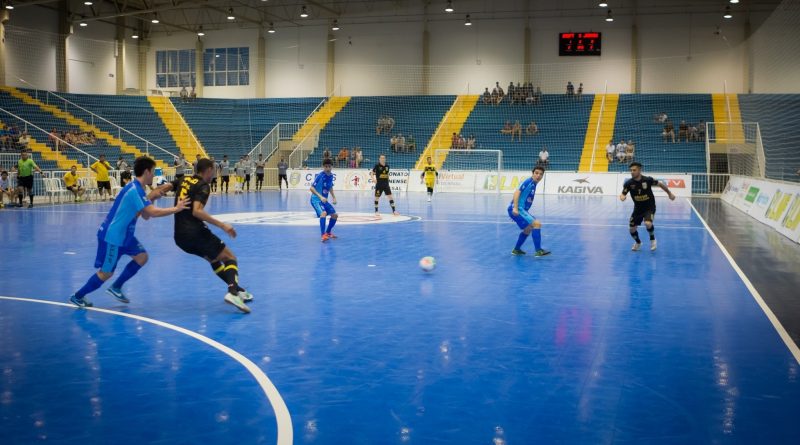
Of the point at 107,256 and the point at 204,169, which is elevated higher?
the point at 204,169

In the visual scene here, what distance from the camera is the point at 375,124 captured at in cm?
4553

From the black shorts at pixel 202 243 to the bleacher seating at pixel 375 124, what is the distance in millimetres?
33485

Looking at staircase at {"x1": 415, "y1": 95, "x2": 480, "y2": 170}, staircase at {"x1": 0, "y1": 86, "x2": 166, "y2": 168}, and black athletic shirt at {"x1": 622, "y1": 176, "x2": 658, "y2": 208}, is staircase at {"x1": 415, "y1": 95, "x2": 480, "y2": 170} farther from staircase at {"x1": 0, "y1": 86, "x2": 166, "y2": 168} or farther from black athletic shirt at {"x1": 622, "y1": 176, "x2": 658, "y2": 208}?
black athletic shirt at {"x1": 622, "y1": 176, "x2": 658, "y2": 208}

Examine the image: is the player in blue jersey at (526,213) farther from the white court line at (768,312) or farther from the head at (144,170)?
the head at (144,170)

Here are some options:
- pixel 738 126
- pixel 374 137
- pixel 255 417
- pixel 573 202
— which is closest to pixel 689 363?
pixel 255 417

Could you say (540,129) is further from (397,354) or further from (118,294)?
(397,354)

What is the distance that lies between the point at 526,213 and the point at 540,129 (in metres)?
30.3

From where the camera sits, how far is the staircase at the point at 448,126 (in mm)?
41062

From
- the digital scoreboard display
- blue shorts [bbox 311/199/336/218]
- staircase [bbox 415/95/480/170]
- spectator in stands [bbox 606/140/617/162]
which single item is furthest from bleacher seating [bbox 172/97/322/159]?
blue shorts [bbox 311/199/336/218]

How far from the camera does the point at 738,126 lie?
125 ft

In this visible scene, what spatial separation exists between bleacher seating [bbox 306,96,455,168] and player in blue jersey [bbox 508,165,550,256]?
28.2 metres

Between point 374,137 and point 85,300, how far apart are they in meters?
36.7

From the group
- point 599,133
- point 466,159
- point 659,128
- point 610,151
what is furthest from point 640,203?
point 659,128

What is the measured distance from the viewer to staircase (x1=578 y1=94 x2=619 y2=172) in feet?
125
